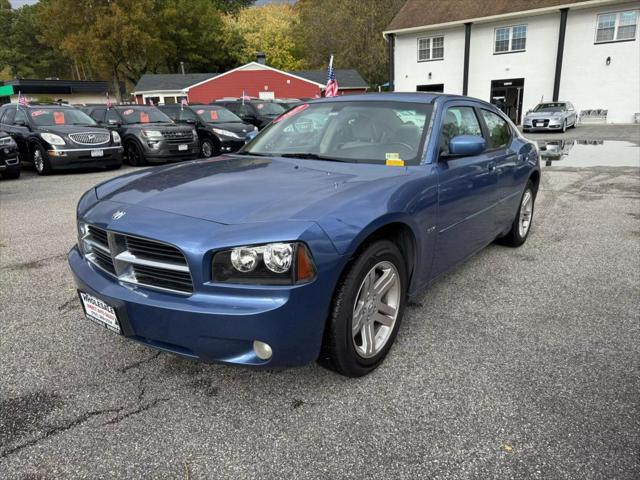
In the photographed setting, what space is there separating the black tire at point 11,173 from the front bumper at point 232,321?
32.3ft

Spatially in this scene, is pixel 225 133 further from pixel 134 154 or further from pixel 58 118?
pixel 58 118

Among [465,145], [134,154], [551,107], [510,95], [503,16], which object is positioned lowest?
[551,107]

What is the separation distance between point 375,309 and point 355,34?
52.0 meters

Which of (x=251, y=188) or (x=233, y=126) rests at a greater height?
(x=251, y=188)

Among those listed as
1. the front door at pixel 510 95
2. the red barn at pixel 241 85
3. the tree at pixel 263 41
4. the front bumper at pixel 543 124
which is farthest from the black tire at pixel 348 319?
the tree at pixel 263 41

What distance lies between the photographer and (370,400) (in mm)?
2656

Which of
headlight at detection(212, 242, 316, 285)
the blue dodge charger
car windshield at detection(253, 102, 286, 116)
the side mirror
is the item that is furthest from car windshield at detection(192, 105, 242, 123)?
headlight at detection(212, 242, 316, 285)

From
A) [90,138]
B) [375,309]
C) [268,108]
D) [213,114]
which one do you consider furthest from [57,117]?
[375,309]

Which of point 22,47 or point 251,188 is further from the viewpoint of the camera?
point 22,47

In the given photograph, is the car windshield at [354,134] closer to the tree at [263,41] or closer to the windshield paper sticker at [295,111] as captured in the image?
the windshield paper sticker at [295,111]

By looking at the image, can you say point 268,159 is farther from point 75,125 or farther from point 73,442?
point 75,125

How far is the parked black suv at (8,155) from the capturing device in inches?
399

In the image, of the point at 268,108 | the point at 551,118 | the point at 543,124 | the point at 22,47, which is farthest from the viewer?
the point at 22,47

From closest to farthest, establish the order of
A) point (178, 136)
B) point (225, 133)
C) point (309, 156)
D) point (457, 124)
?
point (309, 156) < point (457, 124) < point (178, 136) < point (225, 133)
